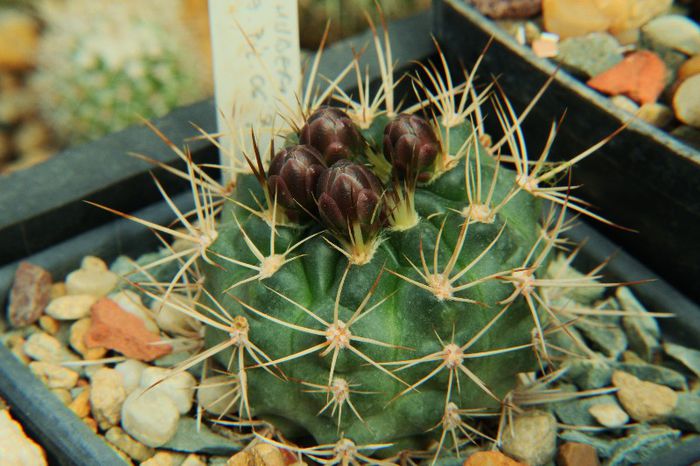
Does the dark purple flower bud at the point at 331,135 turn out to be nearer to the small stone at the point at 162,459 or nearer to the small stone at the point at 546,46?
the small stone at the point at 162,459

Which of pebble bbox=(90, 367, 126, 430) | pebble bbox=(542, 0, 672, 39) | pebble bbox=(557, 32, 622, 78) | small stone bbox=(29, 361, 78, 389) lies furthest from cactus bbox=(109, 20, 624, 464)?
pebble bbox=(542, 0, 672, 39)

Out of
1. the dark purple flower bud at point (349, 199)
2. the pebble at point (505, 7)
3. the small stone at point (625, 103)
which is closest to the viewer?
the dark purple flower bud at point (349, 199)

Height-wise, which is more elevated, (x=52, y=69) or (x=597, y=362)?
(x=52, y=69)

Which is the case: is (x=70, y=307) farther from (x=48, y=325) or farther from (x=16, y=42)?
(x=16, y=42)

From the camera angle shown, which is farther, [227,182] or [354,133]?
[227,182]

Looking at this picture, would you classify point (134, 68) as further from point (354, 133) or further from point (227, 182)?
point (354, 133)

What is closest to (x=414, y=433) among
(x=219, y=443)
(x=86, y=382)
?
(x=219, y=443)

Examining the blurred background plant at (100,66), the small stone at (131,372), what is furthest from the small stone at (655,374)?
the blurred background plant at (100,66)

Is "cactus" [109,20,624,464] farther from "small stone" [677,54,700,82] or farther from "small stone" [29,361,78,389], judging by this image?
"small stone" [677,54,700,82]

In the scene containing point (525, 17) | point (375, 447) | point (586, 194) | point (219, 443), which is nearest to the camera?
point (375, 447)
